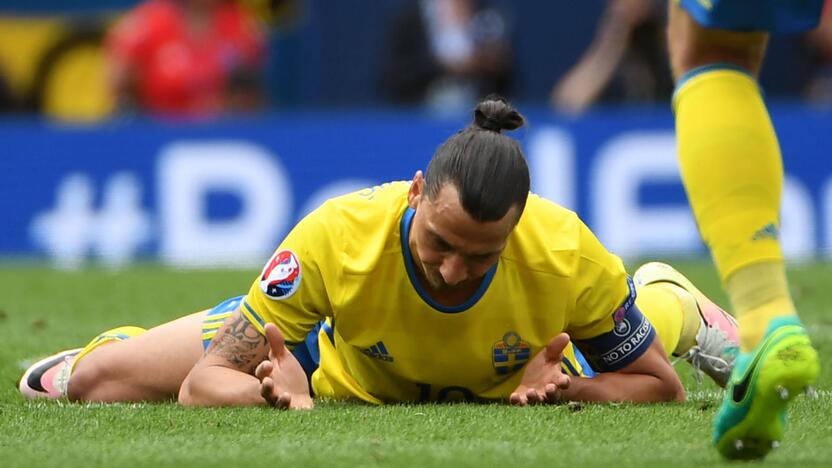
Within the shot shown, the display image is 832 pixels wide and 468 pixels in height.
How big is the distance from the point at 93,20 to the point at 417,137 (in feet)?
15.4

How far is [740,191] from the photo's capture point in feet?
11.2

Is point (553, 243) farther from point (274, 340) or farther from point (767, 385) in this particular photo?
point (767, 385)

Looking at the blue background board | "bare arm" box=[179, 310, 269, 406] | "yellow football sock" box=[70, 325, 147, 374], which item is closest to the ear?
"bare arm" box=[179, 310, 269, 406]

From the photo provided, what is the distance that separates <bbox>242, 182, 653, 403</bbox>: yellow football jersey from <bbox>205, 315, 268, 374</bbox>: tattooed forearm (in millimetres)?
44

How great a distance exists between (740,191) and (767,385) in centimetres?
41

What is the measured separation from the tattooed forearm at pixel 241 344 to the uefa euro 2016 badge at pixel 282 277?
0.15m

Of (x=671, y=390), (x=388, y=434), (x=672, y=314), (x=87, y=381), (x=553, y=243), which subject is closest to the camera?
(x=388, y=434)

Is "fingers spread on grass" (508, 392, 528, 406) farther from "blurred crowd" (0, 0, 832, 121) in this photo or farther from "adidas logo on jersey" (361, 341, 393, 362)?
"blurred crowd" (0, 0, 832, 121)

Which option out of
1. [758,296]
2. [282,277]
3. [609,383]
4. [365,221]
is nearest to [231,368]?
[282,277]

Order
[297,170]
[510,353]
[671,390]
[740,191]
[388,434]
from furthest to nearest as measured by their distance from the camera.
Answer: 1. [297,170]
2. [671,390]
3. [510,353]
4. [388,434]
5. [740,191]

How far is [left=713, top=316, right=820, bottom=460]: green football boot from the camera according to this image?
3.30 meters

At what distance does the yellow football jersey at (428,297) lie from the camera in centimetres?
438

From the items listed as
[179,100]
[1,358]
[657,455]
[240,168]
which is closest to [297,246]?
[657,455]

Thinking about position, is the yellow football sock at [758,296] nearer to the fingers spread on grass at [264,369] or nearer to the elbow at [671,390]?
the elbow at [671,390]
